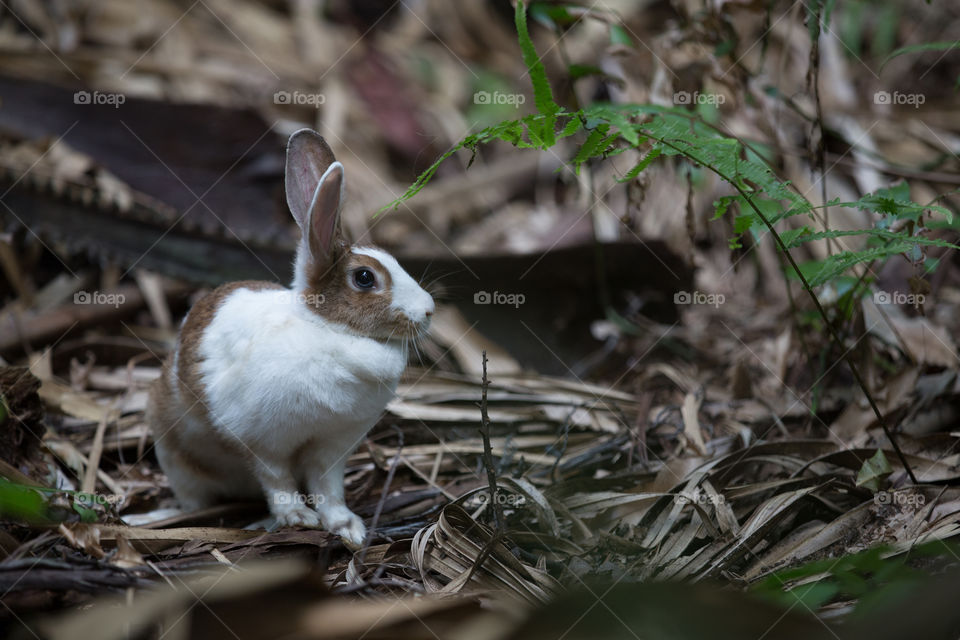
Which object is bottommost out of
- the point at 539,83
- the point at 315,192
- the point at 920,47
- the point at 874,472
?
the point at 874,472

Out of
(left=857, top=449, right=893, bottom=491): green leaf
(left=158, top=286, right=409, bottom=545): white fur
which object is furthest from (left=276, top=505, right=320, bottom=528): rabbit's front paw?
(left=857, top=449, right=893, bottom=491): green leaf

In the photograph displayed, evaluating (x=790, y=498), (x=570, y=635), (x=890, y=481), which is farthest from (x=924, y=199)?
(x=570, y=635)

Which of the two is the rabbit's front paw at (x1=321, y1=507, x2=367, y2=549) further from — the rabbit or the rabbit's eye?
the rabbit's eye

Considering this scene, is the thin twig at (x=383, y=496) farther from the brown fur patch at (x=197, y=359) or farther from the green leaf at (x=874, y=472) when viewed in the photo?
the green leaf at (x=874, y=472)

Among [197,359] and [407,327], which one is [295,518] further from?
[407,327]

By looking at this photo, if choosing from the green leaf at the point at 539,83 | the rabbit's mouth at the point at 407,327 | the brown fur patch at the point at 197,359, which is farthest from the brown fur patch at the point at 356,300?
the green leaf at the point at 539,83

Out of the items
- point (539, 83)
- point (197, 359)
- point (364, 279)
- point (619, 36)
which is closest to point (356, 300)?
point (364, 279)

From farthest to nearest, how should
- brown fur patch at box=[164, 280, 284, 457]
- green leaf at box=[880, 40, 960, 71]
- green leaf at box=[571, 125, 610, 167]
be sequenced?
green leaf at box=[880, 40, 960, 71], brown fur patch at box=[164, 280, 284, 457], green leaf at box=[571, 125, 610, 167]
